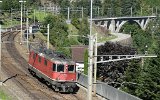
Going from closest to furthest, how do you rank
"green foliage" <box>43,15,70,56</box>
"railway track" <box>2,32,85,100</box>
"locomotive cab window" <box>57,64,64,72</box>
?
"railway track" <box>2,32,85,100</box> < "locomotive cab window" <box>57,64,64,72</box> < "green foliage" <box>43,15,70,56</box>

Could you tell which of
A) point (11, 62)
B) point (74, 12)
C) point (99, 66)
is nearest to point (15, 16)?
point (74, 12)

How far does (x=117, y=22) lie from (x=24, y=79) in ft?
413

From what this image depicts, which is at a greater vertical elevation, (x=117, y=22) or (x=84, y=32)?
Answer: (x=117, y=22)

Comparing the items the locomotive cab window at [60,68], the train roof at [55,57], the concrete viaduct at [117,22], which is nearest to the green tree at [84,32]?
the concrete viaduct at [117,22]

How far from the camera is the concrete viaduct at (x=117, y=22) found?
160250 mm

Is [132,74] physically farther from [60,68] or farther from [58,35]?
[58,35]

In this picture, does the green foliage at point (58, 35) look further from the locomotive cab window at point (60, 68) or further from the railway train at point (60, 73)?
the locomotive cab window at point (60, 68)

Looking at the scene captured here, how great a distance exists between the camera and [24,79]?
156 ft

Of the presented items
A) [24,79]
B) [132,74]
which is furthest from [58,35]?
[132,74]

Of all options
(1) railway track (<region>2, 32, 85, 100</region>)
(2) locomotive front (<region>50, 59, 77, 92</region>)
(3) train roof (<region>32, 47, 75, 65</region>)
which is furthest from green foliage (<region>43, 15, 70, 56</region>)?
(2) locomotive front (<region>50, 59, 77, 92</region>)

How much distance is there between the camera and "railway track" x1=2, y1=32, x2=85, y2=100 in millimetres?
40094

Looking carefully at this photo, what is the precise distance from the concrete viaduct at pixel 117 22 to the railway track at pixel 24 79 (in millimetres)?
88942

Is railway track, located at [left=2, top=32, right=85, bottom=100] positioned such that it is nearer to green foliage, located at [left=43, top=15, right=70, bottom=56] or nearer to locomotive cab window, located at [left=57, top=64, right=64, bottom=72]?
locomotive cab window, located at [left=57, top=64, right=64, bottom=72]

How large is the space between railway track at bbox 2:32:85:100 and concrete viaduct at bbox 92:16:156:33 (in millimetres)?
88942
